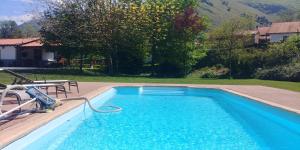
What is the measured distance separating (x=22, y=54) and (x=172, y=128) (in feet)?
102

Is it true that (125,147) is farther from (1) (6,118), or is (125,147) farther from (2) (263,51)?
(2) (263,51)

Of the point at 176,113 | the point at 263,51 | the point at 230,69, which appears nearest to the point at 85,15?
the point at 230,69

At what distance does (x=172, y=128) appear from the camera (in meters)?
9.72

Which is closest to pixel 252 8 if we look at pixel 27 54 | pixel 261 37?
pixel 261 37

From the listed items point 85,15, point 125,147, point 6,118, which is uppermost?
point 85,15

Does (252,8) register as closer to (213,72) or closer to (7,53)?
(7,53)

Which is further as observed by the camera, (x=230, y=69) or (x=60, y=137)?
(x=230, y=69)

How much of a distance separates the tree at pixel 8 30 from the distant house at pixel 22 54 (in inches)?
942

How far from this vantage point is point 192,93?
689 inches

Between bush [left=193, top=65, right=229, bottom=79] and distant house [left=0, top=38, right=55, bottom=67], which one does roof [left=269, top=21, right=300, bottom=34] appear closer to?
bush [left=193, top=65, right=229, bottom=79]

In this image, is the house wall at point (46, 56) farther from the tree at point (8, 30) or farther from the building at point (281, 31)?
the building at point (281, 31)

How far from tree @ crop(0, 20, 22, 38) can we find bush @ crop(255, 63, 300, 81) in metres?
44.1

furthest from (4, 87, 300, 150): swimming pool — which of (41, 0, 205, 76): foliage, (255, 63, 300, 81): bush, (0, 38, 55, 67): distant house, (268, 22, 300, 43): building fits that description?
(268, 22, 300, 43): building

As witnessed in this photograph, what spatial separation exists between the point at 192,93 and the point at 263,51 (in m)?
12.4
